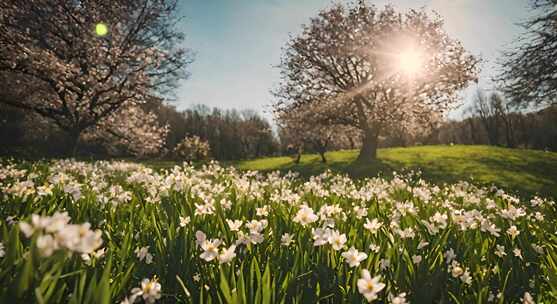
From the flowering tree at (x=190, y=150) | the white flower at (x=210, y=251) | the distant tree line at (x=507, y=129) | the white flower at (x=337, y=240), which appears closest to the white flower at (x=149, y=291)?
the white flower at (x=210, y=251)

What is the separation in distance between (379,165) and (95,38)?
1784cm

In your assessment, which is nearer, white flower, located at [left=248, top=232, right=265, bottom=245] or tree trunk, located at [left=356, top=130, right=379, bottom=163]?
white flower, located at [left=248, top=232, right=265, bottom=245]

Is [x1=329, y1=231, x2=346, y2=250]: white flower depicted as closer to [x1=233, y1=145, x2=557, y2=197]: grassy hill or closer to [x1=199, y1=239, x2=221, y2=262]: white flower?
[x1=199, y1=239, x2=221, y2=262]: white flower

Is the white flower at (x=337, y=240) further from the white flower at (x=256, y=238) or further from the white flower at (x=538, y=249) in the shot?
the white flower at (x=538, y=249)

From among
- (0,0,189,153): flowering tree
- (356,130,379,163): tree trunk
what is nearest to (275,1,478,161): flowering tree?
(356,130,379,163): tree trunk

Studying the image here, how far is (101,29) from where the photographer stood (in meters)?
16.3

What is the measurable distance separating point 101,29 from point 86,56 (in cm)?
169

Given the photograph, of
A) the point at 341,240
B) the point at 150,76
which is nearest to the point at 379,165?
the point at 150,76

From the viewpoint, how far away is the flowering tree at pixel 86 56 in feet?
45.0

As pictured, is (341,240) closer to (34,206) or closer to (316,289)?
(316,289)

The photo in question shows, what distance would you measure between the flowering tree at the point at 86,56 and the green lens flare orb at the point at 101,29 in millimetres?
27

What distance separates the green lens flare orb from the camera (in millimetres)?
16156

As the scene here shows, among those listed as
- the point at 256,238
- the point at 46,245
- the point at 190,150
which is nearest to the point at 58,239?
the point at 46,245

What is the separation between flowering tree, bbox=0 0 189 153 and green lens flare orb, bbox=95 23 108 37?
3 cm
